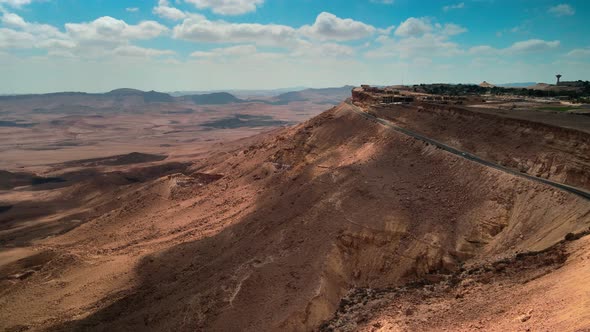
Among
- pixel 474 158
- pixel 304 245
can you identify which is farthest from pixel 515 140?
pixel 304 245

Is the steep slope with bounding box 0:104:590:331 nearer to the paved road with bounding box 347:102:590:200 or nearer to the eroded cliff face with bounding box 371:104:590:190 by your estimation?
the paved road with bounding box 347:102:590:200

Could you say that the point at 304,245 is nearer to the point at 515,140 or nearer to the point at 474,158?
the point at 474,158

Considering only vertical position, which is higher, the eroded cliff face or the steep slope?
the eroded cliff face

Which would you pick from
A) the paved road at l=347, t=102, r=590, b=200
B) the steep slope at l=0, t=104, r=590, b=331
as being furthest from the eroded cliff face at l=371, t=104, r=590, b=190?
the steep slope at l=0, t=104, r=590, b=331

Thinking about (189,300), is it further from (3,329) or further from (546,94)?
(546,94)

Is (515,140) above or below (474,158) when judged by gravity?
above

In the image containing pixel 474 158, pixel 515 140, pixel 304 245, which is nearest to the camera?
pixel 304 245

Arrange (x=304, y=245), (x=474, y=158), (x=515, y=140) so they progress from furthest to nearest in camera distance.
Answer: (x=515, y=140)
(x=474, y=158)
(x=304, y=245)

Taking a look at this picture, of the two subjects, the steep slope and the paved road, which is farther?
the paved road

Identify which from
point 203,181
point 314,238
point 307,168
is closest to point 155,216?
point 203,181
